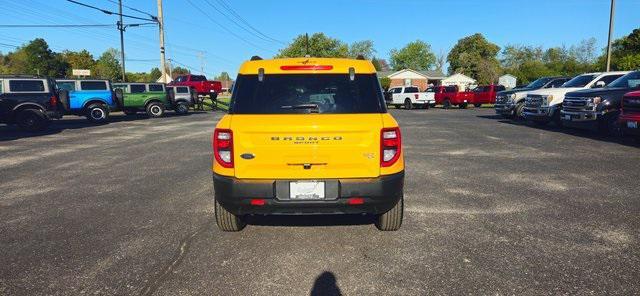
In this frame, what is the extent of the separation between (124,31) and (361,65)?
3926 centimetres

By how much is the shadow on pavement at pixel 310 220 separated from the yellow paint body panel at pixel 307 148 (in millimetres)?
1135

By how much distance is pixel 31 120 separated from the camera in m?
15.2

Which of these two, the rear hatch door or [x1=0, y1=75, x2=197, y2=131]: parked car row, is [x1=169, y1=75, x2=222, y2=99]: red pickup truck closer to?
[x1=0, y1=75, x2=197, y2=131]: parked car row

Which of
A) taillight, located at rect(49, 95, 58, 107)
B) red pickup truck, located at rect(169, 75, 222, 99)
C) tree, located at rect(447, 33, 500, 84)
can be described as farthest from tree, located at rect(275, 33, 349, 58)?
taillight, located at rect(49, 95, 58, 107)

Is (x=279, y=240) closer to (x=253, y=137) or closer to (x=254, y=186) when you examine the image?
(x=254, y=186)

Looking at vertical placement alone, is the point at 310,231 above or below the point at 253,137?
below

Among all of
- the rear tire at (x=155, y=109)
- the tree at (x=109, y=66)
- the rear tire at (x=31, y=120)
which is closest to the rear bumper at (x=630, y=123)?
the rear tire at (x=31, y=120)

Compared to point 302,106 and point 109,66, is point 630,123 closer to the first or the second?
point 302,106

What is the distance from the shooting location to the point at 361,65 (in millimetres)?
4223

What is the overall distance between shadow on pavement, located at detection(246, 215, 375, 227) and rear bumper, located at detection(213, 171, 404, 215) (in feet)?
3.07

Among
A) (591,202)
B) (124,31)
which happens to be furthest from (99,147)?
(124,31)

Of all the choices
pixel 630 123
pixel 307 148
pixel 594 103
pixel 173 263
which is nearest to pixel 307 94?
pixel 307 148

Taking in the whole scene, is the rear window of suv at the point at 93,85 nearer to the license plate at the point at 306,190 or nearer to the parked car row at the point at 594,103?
the parked car row at the point at 594,103

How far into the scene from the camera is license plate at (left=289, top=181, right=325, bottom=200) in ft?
12.2
